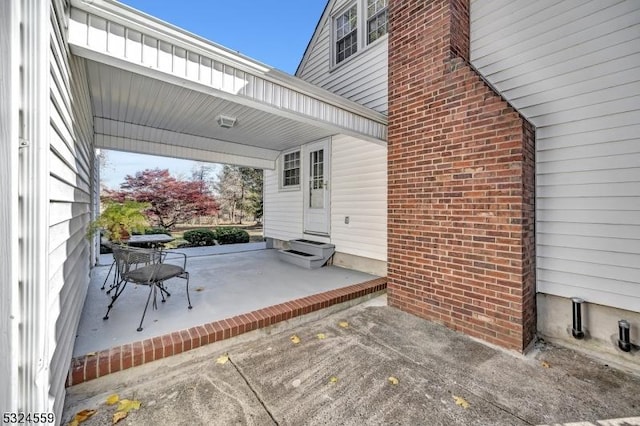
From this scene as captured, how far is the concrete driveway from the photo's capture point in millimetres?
1888

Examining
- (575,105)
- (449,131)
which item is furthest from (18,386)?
(575,105)

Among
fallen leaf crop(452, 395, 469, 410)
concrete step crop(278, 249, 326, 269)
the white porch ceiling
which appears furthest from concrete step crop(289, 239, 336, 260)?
fallen leaf crop(452, 395, 469, 410)

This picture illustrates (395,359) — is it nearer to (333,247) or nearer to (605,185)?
(605,185)

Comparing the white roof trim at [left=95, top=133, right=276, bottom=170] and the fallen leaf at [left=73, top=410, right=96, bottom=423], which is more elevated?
the white roof trim at [left=95, top=133, right=276, bottom=170]

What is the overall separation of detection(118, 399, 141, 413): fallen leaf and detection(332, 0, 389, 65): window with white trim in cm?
621

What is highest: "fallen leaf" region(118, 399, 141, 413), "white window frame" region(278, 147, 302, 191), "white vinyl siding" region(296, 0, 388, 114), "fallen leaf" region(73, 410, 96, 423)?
"white vinyl siding" region(296, 0, 388, 114)

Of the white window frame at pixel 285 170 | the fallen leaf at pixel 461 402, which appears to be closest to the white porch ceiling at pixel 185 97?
the white window frame at pixel 285 170

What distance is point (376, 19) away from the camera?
212 inches

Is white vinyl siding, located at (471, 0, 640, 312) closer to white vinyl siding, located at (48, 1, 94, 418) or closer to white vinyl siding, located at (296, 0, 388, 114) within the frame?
white vinyl siding, located at (296, 0, 388, 114)

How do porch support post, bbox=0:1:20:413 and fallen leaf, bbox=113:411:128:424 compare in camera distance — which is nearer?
porch support post, bbox=0:1:20:413

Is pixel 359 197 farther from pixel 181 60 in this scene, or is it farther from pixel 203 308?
pixel 181 60

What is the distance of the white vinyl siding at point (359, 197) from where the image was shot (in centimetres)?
498

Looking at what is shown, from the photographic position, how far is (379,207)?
4996 mm

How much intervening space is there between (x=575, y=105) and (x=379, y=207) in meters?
2.85
